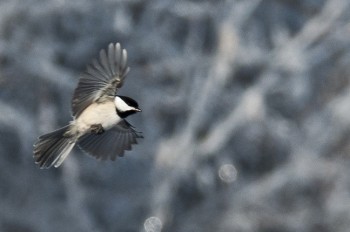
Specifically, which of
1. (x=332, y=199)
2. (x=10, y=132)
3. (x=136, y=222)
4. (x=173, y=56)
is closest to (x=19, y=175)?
(x=10, y=132)

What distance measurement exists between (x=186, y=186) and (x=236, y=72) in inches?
48.2

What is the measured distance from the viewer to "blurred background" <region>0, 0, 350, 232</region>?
997 cm

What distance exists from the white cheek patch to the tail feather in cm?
44

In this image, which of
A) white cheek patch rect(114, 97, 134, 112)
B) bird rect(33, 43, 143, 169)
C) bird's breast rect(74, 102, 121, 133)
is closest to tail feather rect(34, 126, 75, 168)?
bird rect(33, 43, 143, 169)

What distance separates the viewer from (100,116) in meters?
5.96

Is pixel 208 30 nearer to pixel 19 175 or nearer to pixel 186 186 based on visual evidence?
pixel 186 186

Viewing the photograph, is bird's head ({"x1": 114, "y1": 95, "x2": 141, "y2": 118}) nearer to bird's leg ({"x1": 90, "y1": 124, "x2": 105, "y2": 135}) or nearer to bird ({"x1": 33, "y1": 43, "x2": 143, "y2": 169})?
bird ({"x1": 33, "y1": 43, "x2": 143, "y2": 169})

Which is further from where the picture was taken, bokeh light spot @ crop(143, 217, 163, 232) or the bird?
bokeh light spot @ crop(143, 217, 163, 232)

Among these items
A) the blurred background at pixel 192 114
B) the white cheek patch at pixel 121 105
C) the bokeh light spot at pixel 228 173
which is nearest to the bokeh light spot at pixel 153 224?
the blurred background at pixel 192 114

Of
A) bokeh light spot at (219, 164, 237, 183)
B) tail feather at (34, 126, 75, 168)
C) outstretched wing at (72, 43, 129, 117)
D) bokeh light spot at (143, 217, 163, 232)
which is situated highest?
bokeh light spot at (219, 164, 237, 183)

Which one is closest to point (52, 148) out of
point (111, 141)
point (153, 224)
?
point (111, 141)

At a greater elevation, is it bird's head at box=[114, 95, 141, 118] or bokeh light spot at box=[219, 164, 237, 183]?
bokeh light spot at box=[219, 164, 237, 183]

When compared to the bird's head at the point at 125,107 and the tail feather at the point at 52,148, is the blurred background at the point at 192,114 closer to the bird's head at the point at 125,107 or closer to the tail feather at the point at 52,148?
the tail feather at the point at 52,148

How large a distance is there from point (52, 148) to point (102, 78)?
2.15 ft
